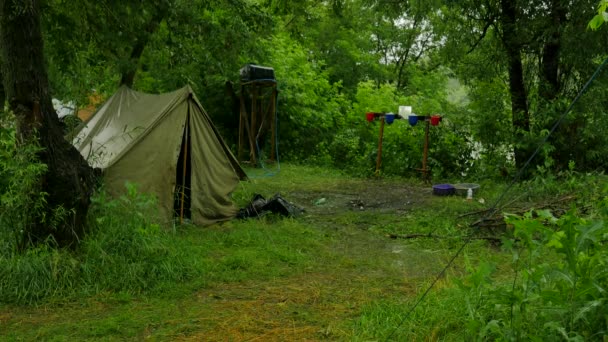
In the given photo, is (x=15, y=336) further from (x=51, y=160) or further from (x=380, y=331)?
(x=380, y=331)

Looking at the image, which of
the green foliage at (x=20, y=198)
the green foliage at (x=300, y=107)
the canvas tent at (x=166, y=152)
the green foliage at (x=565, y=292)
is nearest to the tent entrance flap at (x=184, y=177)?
the canvas tent at (x=166, y=152)

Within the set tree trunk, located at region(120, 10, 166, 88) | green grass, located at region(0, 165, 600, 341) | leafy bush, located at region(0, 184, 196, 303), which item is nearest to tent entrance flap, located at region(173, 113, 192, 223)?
green grass, located at region(0, 165, 600, 341)

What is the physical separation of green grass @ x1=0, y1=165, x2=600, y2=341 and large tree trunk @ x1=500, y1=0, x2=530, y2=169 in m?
3.50

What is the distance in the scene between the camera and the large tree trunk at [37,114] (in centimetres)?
A: 449

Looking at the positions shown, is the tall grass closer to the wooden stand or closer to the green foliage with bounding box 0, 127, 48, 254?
the green foliage with bounding box 0, 127, 48, 254

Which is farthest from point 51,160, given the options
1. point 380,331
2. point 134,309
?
point 380,331

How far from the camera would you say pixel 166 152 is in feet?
20.9

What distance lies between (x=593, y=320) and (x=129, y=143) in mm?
5037

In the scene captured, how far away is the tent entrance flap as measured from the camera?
6.55 m

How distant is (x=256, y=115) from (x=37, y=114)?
8650 mm

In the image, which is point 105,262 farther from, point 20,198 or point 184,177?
point 184,177

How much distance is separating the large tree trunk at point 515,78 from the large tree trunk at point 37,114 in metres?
7.30

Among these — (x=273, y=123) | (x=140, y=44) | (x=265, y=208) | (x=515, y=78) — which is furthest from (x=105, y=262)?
(x=273, y=123)

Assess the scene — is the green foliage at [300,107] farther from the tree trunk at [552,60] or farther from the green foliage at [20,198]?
the green foliage at [20,198]
